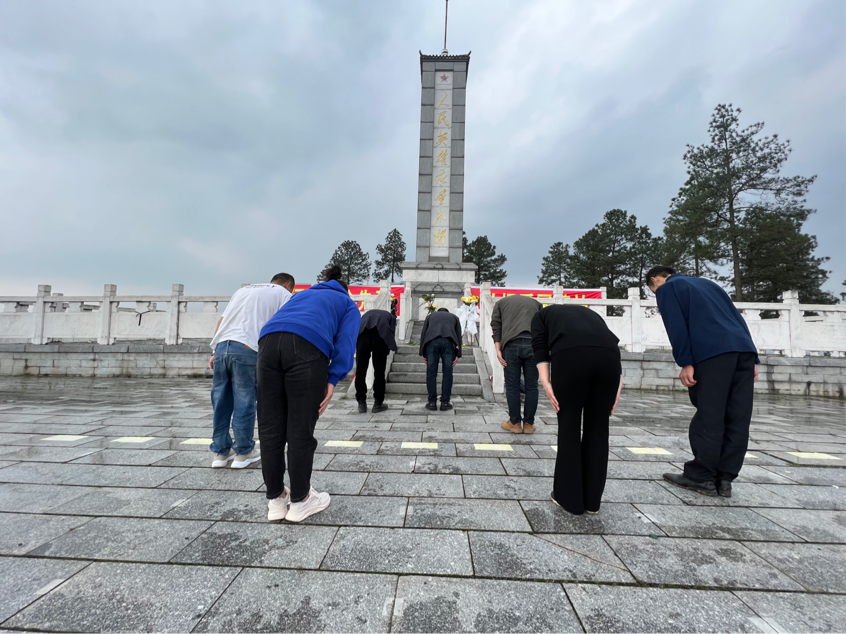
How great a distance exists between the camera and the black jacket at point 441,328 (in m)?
5.39

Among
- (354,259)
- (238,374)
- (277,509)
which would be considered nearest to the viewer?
(277,509)

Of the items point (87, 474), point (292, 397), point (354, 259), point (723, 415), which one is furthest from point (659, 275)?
point (354, 259)

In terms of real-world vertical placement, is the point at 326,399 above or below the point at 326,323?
below

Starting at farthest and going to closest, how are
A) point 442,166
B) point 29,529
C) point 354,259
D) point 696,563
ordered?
point 354,259 < point 442,166 < point 29,529 < point 696,563

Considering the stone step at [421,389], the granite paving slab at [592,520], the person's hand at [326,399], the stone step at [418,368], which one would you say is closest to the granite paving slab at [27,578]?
the person's hand at [326,399]

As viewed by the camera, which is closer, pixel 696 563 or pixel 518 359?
pixel 696 563

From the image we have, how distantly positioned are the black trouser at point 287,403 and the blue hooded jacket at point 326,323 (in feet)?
0.18

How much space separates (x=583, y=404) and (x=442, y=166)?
1417 centimetres

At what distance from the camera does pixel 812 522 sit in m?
2.22

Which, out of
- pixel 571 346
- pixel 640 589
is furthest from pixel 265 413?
pixel 640 589

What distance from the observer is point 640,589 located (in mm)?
1564

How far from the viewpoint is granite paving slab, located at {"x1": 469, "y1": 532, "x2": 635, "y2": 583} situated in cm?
166

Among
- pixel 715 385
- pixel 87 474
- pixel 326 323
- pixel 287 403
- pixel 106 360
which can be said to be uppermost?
pixel 326 323

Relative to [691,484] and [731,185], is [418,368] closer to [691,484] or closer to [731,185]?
[691,484]
